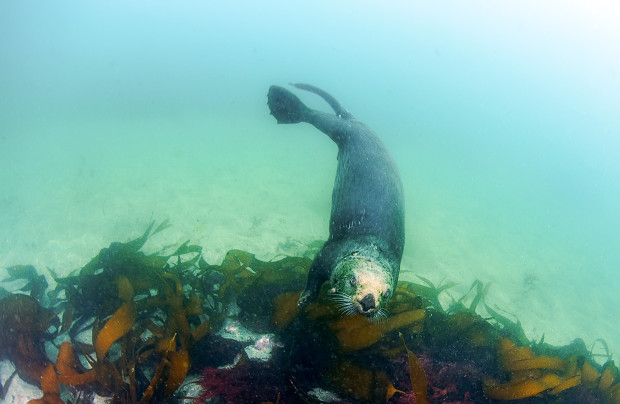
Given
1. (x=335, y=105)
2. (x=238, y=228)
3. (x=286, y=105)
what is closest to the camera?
(x=286, y=105)

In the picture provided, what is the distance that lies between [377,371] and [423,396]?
43cm

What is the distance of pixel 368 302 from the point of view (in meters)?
1.90

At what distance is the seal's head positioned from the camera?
197 centimetres

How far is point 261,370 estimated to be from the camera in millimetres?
2355

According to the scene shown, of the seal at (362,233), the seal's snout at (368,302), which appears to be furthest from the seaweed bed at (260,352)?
the seal's snout at (368,302)

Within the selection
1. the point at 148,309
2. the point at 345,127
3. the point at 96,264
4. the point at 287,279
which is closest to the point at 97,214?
the point at 96,264

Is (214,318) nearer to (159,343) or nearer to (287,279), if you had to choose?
(159,343)

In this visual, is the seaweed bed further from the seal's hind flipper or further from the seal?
the seal's hind flipper

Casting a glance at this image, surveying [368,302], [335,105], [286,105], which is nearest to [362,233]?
[368,302]

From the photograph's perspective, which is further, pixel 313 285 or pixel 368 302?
pixel 313 285

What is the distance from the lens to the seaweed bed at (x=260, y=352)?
7.28 feet

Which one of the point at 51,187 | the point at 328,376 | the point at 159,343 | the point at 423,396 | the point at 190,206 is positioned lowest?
the point at 51,187

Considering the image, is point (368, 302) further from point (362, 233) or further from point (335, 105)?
point (335, 105)

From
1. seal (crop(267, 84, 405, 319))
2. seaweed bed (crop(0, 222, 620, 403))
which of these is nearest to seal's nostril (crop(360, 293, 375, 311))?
seal (crop(267, 84, 405, 319))
